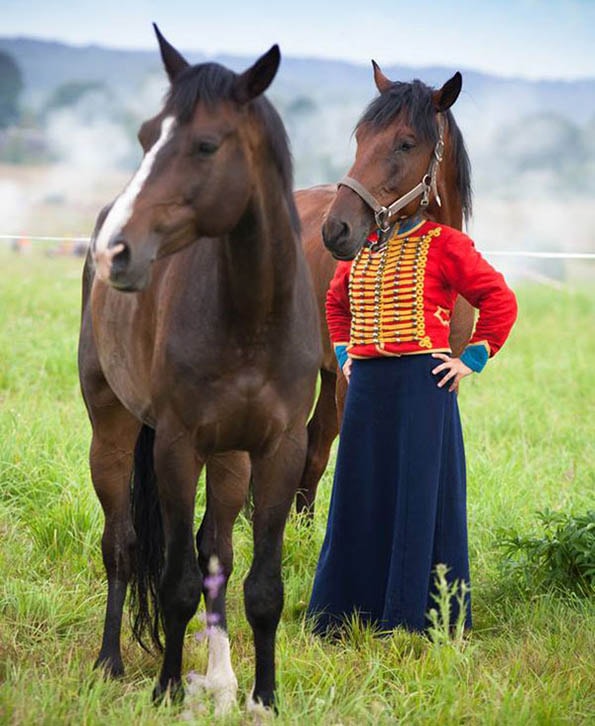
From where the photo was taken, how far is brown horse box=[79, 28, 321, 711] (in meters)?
2.56

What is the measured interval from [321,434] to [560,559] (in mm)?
1736

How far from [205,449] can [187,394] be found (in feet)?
0.65

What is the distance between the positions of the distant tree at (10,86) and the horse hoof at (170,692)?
17.2 meters

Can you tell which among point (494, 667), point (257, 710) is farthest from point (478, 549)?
point (257, 710)

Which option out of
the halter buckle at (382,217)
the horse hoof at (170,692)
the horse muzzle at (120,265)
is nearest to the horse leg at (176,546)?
the horse hoof at (170,692)

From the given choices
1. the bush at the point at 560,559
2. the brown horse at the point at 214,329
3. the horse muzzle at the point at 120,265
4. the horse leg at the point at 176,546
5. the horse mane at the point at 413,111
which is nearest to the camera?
the horse muzzle at the point at 120,265

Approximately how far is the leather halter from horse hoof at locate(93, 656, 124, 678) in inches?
69.8

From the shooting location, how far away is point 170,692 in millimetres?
3152

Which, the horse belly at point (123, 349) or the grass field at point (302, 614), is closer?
the grass field at point (302, 614)

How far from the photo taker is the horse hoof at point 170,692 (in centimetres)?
311

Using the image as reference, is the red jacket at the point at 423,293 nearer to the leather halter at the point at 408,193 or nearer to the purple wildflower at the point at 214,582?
the leather halter at the point at 408,193

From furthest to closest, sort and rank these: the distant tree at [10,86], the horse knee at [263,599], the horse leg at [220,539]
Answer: the distant tree at [10,86], the horse leg at [220,539], the horse knee at [263,599]

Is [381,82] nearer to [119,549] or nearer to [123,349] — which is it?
[123,349]

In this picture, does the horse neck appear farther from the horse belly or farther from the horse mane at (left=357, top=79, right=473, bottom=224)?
the horse mane at (left=357, top=79, right=473, bottom=224)
